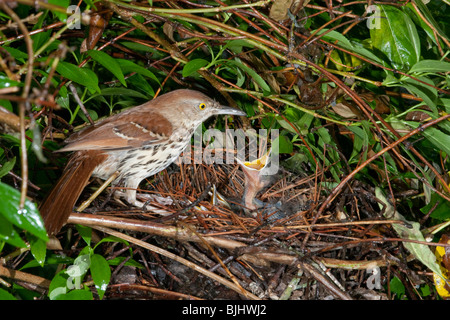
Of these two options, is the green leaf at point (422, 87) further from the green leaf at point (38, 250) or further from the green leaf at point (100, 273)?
the green leaf at point (38, 250)

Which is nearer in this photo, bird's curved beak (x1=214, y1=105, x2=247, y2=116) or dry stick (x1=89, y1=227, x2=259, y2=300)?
dry stick (x1=89, y1=227, x2=259, y2=300)

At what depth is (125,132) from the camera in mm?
2572

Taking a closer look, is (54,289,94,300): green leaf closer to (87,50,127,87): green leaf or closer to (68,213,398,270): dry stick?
(68,213,398,270): dry stick

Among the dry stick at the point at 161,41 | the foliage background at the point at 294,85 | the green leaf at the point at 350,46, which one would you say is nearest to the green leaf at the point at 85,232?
the foliage background at the point at 294,85

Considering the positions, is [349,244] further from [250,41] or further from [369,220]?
[250,41]

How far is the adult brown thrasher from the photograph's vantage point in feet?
7.93

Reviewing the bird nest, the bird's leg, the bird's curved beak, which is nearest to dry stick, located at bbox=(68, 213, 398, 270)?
the bird nest

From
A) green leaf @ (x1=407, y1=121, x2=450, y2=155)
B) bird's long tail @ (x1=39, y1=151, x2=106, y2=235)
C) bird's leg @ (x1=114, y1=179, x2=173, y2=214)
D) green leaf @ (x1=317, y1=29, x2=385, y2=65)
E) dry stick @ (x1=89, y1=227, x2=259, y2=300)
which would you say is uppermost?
green leaf @ (x1=317, y1=29, x2=385, y2=65)

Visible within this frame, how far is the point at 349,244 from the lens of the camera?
85.7 inches

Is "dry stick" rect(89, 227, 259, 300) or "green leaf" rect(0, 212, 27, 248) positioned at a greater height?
"green leaf" rect(0, 212, 27, 248)

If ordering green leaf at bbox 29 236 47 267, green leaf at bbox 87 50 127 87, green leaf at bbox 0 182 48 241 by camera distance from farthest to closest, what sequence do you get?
green leaf at bbox 87 50 127 87 < green leaf at bbox 29 236 47 267 < green leaf at bbox 0 182 48 241

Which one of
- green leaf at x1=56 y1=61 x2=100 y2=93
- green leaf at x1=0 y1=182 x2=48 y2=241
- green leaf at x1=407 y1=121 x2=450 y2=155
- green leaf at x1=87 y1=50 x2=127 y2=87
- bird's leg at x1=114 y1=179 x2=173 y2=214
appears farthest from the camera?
bird's leg at x1=114 y1=179 x2=173 y2=214

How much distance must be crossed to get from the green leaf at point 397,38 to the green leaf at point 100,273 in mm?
1625

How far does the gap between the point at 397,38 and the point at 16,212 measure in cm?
188
